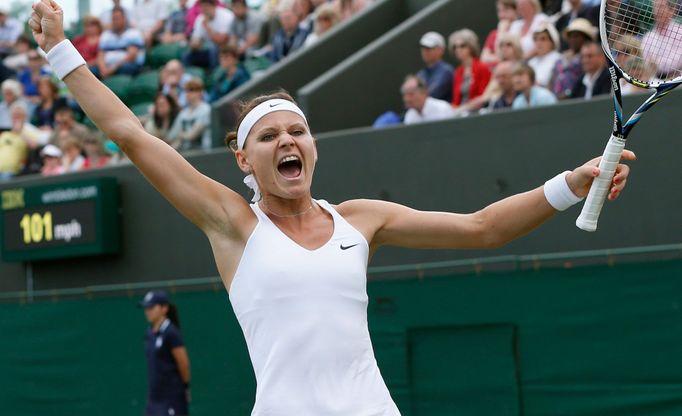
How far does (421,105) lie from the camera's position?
35.4 feet

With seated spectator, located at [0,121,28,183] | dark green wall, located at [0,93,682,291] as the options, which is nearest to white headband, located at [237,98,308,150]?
dark green wall, located at [0,93,682,291]

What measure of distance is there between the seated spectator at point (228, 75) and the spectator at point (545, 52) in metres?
3.89

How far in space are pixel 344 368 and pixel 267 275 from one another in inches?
15.1

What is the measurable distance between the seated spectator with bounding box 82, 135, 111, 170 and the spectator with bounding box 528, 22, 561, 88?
4938 millimetres

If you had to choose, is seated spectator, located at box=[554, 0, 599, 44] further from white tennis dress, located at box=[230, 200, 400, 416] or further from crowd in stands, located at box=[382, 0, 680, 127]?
white tennis dress, located at box=[230, 200, 400, 416]

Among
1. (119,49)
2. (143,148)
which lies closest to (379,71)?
(119,49)

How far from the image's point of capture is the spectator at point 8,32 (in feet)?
58.7

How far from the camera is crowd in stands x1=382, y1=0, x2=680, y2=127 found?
988cm

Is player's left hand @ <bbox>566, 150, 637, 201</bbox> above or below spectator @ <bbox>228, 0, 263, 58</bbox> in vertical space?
below

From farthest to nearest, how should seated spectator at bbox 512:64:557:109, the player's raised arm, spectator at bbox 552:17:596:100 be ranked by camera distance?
spectator at bbox 552:17:596:100
seated spectator at bbox 512:64:557:109
the player's raised arm

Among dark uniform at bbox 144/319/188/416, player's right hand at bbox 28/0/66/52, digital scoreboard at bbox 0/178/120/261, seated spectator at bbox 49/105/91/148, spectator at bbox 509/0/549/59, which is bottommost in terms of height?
dark uniform at bbox 144/319/188/416

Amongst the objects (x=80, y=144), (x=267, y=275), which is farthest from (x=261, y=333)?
(x=80, y=144)

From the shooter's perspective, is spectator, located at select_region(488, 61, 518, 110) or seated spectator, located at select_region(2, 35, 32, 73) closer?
spectator, located at select_region(488, 61, 518, 110)

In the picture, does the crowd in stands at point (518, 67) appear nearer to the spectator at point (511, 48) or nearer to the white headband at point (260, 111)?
the spectator at point (511, 48)
